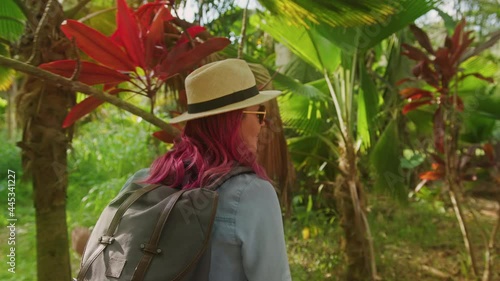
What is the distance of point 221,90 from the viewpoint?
1.19 metres

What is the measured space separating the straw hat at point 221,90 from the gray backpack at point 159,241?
0.21 meters

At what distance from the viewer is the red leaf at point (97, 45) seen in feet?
4.54

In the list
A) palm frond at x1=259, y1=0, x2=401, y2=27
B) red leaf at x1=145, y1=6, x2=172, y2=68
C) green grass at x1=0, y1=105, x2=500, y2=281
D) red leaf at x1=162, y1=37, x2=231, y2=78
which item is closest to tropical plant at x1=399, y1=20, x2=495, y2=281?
green grass at x1=0, y1=105, x2=500, y2=281

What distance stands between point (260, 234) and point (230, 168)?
6.5 inches

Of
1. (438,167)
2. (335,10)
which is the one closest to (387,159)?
(438,167)

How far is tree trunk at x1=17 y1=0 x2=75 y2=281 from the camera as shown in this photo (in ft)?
5.99

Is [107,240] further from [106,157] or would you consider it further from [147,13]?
[106,157]

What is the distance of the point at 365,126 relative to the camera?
3.24 meters

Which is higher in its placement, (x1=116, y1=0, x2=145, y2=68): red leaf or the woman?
(x1=116, y1=0, x2=145, y2=68): red leaf

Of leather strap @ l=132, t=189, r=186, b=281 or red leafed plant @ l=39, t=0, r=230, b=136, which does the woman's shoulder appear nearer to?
leather strap @ l=132, t=189, r=186, b=281

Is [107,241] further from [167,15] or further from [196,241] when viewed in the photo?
[167,15]

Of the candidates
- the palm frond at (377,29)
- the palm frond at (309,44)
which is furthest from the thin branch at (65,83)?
the palm frond at (309,44)

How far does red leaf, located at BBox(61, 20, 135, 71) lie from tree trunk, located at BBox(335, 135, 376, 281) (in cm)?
198

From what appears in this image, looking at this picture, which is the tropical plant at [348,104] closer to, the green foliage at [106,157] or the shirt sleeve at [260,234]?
the shirt sleeve at [260,234]
